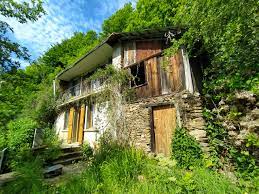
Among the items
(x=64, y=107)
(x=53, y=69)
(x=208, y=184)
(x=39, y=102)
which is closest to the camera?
(x=208, y=184)

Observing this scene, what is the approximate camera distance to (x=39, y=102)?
47.3ft

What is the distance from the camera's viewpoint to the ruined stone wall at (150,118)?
6219mm

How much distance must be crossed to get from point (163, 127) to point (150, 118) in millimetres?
661

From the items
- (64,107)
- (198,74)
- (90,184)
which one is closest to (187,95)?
(198,74)

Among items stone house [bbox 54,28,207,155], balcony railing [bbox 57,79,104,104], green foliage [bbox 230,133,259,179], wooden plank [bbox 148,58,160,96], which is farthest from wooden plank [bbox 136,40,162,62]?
green foliage [bbox 230,133,259,179]

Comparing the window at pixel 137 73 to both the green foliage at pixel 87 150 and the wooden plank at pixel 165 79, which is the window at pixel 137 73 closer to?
the wooden plank at pixel 165 79

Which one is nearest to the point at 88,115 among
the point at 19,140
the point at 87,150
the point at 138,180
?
the point at 87,150

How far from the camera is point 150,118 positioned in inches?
293

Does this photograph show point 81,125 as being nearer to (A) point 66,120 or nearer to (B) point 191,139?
(A) point 66,120

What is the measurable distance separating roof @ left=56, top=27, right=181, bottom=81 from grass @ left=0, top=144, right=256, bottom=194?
17.5ft

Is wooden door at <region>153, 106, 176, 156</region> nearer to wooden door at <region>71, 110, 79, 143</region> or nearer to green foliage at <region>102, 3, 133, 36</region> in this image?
wooden door at <region>71, 110, 79, 143</region>

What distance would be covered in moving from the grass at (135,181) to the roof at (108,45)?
5.33m

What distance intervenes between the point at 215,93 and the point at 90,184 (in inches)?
201

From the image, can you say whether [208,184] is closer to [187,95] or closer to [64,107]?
[187,95]
